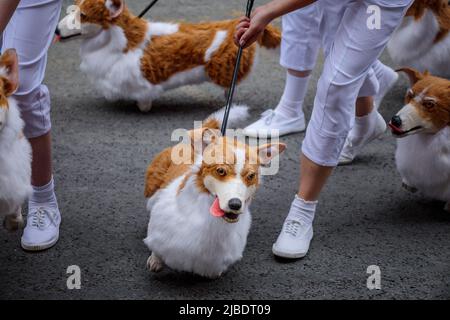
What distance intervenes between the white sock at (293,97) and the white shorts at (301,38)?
7cm

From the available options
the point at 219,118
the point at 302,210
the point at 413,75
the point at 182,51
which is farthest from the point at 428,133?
the point at 182,51

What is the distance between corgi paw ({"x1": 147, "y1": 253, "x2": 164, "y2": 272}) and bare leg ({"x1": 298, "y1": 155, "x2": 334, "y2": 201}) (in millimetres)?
483

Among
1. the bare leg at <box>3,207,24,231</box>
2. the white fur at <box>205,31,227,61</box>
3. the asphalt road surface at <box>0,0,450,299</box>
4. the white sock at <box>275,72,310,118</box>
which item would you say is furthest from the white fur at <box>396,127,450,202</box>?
the bare leg at <box>3,207,24,231</box>

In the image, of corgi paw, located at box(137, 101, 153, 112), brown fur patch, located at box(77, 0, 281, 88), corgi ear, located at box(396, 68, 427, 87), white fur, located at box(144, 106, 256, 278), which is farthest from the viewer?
corgi paw, located at box(137, 101, 153, 112)

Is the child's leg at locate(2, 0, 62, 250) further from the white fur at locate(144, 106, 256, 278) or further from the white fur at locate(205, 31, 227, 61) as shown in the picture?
the white fur at locate(205, 31, 227, 61)

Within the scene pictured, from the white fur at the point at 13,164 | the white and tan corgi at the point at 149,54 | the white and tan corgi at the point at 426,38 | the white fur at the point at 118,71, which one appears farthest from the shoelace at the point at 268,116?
the white fur at the point at 13,164

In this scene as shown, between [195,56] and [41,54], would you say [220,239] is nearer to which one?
[41,54]

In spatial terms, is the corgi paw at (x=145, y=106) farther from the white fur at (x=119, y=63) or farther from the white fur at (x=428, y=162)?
the white fur at (x=428, y=162)

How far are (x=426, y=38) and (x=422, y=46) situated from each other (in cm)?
4

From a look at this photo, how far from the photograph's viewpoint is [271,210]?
7.56 feet

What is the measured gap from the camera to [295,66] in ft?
8.96

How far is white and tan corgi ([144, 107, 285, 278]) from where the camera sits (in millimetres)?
1638
